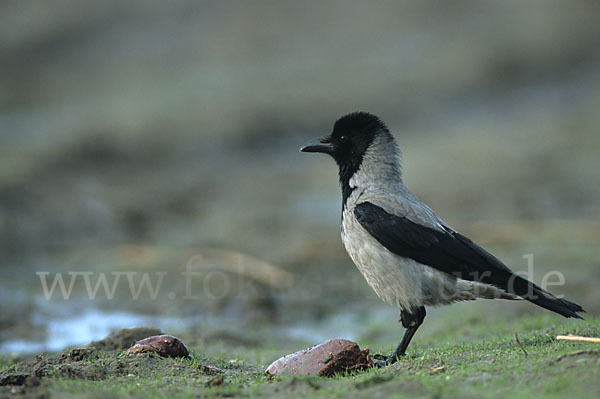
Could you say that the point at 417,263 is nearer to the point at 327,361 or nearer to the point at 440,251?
the point at 440,251

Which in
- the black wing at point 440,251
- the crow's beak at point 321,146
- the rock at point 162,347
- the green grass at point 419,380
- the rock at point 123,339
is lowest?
the green grass at point 419,380

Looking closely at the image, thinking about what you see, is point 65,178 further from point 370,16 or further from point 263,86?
point 370,16

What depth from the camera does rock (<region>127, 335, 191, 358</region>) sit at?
17.5 ft

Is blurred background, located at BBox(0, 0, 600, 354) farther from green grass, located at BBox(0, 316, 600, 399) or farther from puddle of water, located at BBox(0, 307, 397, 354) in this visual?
green grass, located at BBox(0, 316, 600, 399)

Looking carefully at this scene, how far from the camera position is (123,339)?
6.48m

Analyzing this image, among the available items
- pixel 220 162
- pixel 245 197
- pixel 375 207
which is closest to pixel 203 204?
pixel 245 197

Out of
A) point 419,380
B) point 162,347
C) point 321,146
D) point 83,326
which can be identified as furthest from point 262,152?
point 419,380

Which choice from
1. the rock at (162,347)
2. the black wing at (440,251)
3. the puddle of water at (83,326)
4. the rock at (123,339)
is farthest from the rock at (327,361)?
the puddle of water at (83,326)

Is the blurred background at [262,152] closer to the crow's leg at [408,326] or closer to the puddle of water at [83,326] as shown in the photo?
the puddle of water at [83,326]

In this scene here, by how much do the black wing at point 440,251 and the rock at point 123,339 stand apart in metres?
2.37

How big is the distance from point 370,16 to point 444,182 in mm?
10044

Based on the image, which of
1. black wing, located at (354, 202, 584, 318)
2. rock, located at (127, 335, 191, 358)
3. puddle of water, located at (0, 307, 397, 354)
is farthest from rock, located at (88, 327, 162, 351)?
black wing, located at (354, 202, 584, 318)

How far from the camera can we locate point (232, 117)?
2009 centimetres

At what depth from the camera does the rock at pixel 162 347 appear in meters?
5.35
